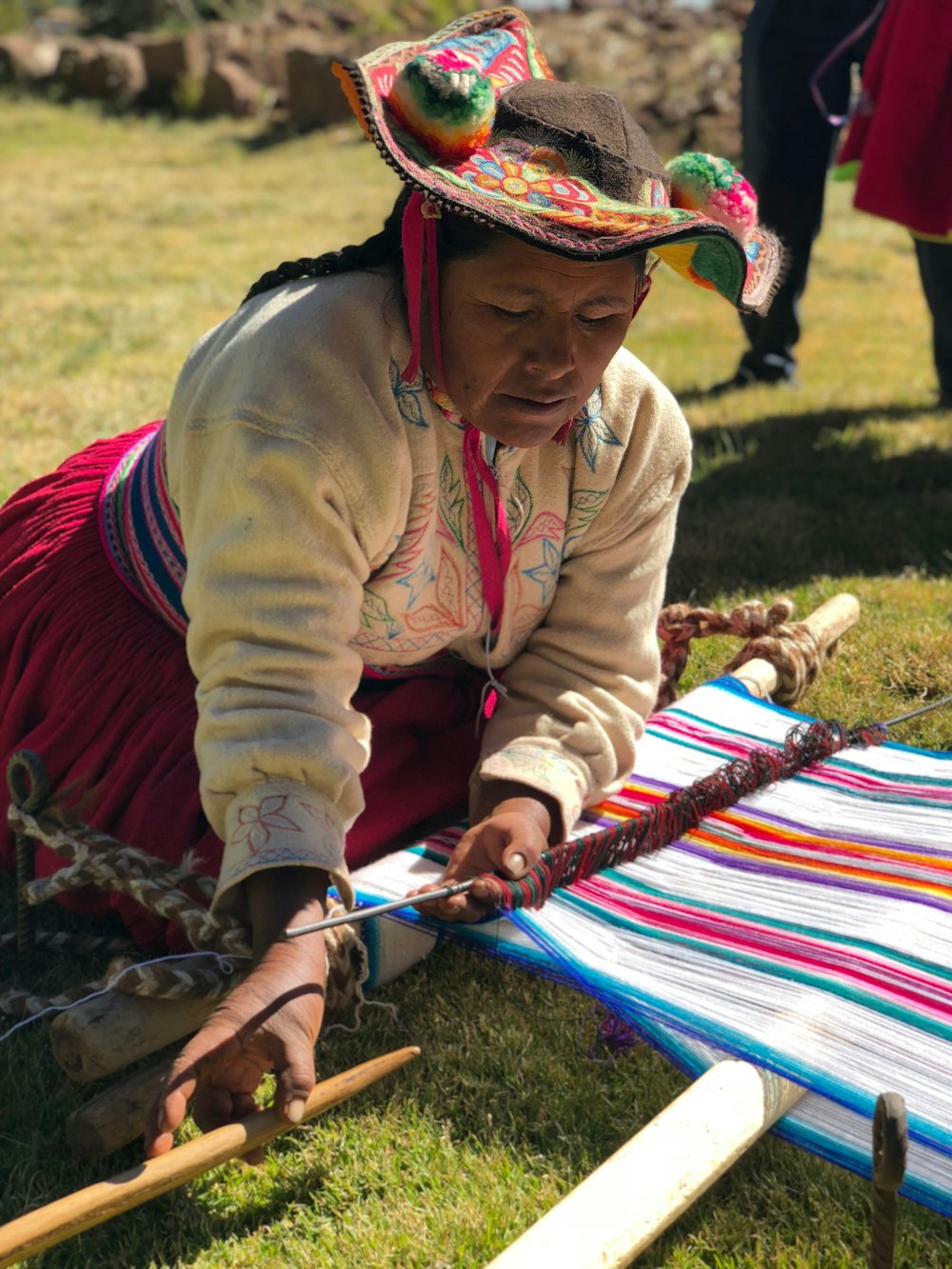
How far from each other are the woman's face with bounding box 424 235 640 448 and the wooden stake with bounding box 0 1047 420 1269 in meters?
0.88

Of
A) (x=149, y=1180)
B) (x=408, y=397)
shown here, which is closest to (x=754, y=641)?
(x=408, y=397)

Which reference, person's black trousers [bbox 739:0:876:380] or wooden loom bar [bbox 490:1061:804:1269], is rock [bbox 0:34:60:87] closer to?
person's black trousers [bbox 739:0:876:380]

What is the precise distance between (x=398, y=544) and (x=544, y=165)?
0.58 meters

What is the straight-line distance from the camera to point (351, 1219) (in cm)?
167

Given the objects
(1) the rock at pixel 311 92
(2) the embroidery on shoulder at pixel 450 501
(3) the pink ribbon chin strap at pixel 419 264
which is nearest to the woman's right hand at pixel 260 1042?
(2) the embroidery on shoulder at pixel 450 501

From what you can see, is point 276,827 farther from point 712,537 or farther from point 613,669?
point 712,537

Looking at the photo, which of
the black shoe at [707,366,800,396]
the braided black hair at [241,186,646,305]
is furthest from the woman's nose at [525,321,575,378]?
the black shoe at [707,366,800,396]

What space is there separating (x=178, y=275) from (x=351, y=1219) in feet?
20.4

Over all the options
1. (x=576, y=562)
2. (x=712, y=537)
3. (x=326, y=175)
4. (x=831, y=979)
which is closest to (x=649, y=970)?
(x=831, y=979)

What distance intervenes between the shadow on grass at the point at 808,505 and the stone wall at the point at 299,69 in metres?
6.02

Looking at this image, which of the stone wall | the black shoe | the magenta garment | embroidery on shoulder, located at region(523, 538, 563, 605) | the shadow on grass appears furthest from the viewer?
the stone wall

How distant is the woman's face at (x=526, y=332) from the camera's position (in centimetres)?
176

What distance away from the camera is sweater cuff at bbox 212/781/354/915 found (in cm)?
176

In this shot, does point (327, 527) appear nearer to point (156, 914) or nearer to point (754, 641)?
point (156, 914)
